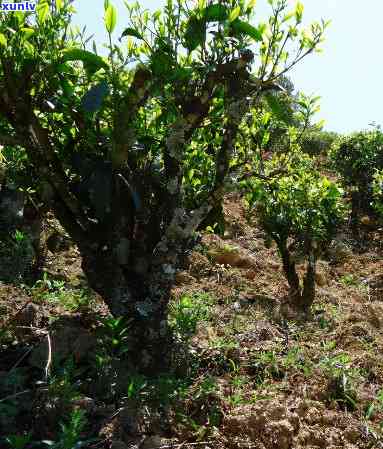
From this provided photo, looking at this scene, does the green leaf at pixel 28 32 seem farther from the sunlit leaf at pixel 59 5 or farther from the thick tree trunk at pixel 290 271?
the thick tree trunk at pixel 290 271

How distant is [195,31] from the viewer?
2.90 metres

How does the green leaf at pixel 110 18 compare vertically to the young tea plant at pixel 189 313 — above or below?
above

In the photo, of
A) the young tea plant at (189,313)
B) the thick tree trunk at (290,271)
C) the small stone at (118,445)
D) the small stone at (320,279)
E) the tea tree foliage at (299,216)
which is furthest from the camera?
the small stone at (320,279)

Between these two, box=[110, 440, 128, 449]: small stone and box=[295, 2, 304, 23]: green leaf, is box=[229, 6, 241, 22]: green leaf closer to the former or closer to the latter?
box=[295, 2, 304, 23]: green leaf

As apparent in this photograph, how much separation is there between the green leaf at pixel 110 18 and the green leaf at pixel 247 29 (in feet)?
2.12

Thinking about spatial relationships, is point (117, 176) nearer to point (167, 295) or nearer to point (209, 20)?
point (167, 295)

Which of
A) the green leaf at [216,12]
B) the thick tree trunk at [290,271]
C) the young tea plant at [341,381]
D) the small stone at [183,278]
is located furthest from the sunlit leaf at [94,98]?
the thick tree trunk at [290,271]

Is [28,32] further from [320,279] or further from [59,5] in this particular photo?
[320,279]

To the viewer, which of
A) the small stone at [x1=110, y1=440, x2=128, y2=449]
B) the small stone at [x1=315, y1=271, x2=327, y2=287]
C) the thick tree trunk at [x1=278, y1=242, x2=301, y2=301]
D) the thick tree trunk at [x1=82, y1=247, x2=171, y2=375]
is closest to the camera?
the small stone at [x1=110, y1=440, x2=128, y2=449]

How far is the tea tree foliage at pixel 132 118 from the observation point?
285 cm

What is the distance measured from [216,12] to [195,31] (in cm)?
16

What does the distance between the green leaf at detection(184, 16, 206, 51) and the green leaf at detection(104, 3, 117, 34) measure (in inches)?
15.7

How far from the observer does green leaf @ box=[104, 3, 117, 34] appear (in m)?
2.75

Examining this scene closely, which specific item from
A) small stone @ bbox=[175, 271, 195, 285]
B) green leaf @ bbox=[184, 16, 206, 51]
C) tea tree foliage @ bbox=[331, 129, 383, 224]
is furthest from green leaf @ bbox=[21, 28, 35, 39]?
tea tree foliage @ bbox=[331, 129, 383, 224]
